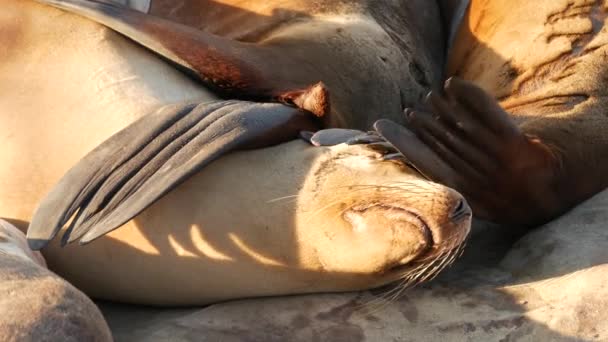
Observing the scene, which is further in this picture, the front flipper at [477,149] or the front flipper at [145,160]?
the front flipper at [477,149]

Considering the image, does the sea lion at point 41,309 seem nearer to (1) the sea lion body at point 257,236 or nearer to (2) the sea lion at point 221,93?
(2) the sea lion at point 221,93

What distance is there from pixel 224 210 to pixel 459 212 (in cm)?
62

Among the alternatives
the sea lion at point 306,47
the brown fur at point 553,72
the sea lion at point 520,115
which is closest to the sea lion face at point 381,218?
the sea lion at point 520,115

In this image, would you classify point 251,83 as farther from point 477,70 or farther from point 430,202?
point 477,70

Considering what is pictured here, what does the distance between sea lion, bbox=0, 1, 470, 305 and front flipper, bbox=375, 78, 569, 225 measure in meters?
0.20

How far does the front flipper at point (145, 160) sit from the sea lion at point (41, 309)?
19 cm

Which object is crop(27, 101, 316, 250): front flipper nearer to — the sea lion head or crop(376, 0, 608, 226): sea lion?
the sea lion head

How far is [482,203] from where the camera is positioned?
307 centimetres

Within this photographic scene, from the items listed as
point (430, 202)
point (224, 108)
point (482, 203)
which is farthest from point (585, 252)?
point (224, 108)

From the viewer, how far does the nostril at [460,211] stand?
8.21ft

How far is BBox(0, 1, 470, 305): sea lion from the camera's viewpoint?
258cm

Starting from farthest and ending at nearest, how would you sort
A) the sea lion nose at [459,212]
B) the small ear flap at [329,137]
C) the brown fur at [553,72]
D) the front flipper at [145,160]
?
the brown fur at [553,72]
the small ear flap at [329,137]
the front flipper at [145,160]
the sea lion nose at [459,212]

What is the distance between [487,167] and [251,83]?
76 centimetres

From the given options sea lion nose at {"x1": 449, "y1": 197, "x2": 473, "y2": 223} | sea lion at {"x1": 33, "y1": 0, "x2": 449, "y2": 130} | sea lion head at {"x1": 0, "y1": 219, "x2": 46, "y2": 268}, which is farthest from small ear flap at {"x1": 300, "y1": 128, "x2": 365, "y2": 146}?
sea lion head at {"x1": 0, "y1": 219, "x2": 46, "y2": 268}
